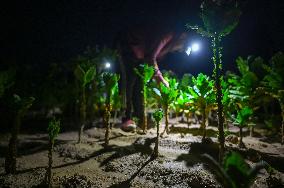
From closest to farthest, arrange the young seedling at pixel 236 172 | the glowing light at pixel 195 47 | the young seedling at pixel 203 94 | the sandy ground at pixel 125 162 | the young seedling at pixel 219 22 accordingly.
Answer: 1. the young seedling at pixel 236 172
2. the sandy ground at pixel 125 162
3. the young seedling at pixel 219 22
4. the young seedling at pixel 203 94
5. the glowing light at pixel 195 47

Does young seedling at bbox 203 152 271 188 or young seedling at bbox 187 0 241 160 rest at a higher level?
young seedling at bbox 187 0 241 160

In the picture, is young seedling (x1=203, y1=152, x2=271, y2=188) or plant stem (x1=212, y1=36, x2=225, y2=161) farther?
plant stem (x1=212, y1=36, x2=225, y2=161)

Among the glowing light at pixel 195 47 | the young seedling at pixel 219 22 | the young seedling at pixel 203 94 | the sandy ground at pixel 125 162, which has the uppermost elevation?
the glowing light at pixel 195 47

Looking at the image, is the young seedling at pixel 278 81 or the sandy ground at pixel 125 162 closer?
the sandy ground at pixel 125 162

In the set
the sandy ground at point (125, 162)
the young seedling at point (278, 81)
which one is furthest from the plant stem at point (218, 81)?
the young seedling at point (278, 81)

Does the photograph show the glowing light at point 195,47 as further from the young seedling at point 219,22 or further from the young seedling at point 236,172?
the young seedling at point 236,172

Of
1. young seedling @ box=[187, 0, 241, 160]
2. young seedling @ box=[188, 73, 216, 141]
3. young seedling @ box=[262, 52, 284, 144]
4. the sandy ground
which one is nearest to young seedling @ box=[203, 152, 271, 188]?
the sandy ground

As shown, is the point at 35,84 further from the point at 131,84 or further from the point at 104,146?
the point at 104,146

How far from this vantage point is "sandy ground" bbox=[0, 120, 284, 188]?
4.65 m

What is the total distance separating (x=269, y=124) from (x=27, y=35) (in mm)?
13770

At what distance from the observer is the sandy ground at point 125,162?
4652 mm

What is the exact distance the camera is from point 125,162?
552 cm

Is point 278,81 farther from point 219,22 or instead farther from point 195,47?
point 219,22

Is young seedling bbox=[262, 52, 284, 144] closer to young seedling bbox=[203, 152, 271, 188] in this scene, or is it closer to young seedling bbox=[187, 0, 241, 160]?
young seedling bbox=[187, 0, 241, 160]
